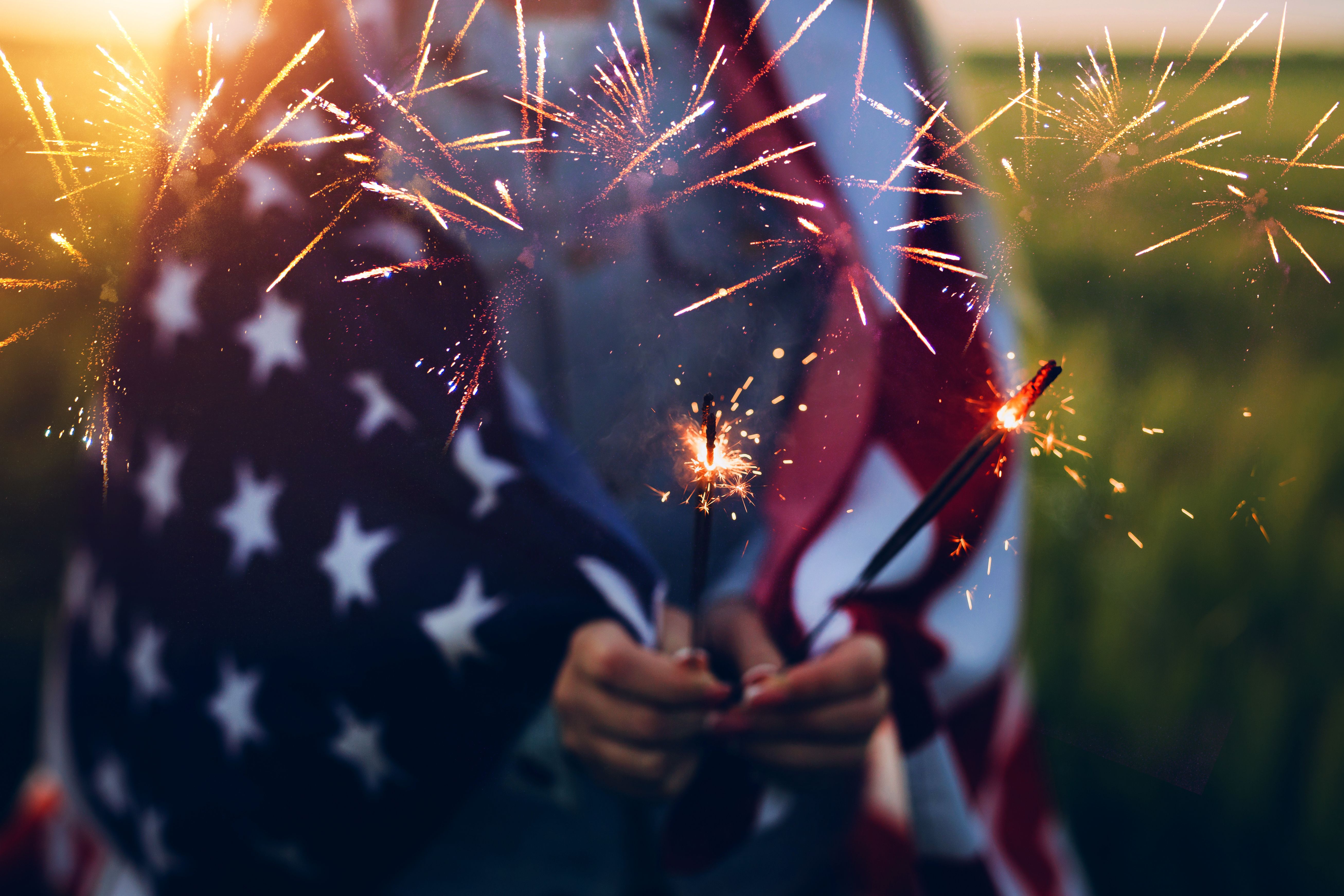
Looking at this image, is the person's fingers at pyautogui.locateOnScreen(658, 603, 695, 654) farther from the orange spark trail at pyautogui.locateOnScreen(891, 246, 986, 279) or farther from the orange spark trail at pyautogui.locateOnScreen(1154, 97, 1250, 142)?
the orange spark trail at pyautogui.locateOnScreen(1154, 97, 1250, 142)

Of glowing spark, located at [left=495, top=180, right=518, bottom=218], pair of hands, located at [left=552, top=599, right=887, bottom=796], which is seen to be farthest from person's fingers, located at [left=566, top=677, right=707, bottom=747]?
glowing spark, located at [left=495, top=180, right=518, bottom=218]

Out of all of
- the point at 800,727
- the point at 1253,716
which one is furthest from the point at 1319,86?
the point at 800,727

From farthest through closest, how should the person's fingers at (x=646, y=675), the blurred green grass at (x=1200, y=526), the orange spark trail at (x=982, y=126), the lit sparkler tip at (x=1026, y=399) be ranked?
the blurred green grass at (x=1200, y=526), the orange spark trail at (x=982, y=126), the person's fingers at (x=646, y=675), the lit sparkler tip at (x=1026, y=399)

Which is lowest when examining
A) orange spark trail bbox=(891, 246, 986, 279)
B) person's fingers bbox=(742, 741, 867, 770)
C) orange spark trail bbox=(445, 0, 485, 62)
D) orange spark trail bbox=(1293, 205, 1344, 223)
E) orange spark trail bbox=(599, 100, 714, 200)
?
person's fingers bbox=(742, 741, 867, 770)

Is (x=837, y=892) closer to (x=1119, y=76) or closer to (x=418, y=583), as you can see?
(x=418, y=583)

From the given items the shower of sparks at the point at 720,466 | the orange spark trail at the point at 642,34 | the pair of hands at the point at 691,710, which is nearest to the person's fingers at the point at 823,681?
the pair of hands at the point at 691,710

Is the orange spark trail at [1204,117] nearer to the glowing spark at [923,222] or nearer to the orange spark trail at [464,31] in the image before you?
the glowing spark at [923,222]
